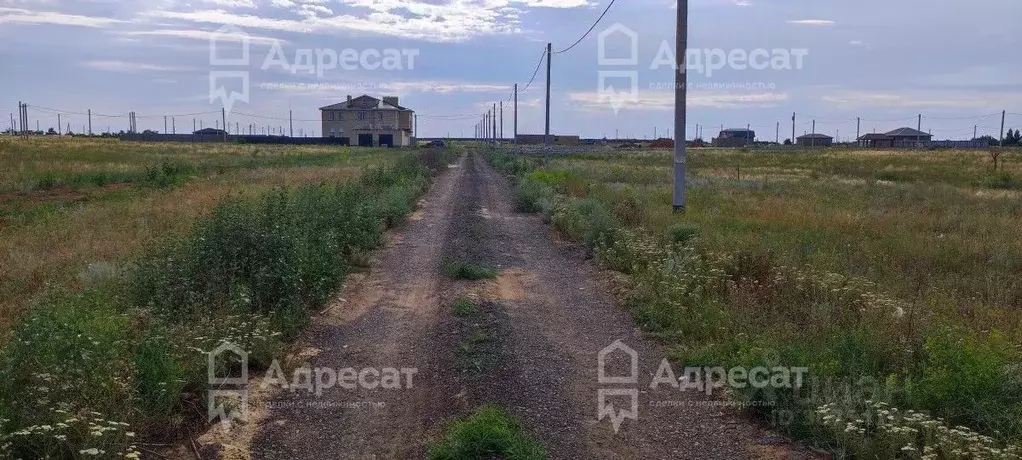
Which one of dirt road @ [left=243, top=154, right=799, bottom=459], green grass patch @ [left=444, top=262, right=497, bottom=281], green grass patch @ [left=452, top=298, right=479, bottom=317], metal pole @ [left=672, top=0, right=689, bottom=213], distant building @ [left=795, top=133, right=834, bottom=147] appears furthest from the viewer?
distant building @ [left=795, top=133, right=834, bottom=147]

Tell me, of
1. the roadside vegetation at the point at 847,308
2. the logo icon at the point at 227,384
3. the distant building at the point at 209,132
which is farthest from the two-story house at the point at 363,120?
the logo icon at the point at 227,384

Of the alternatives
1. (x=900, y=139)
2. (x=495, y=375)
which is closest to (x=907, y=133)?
(x=900, y=139)

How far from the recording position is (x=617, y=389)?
651 centimetres

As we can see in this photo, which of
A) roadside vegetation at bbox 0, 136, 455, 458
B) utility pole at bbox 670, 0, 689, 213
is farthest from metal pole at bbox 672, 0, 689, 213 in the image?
roadside vegetation at bbox 0, 136, 455, 458

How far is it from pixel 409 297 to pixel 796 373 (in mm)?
5424

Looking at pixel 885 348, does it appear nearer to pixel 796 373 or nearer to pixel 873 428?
pixel 796 373

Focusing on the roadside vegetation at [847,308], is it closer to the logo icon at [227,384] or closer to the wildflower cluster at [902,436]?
the wildflower cluster at [902,436]

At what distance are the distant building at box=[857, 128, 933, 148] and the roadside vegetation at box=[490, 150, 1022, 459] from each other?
114650 mm

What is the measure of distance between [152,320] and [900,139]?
134 metres

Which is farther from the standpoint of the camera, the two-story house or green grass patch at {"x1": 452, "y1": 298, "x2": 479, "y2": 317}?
the two-story house

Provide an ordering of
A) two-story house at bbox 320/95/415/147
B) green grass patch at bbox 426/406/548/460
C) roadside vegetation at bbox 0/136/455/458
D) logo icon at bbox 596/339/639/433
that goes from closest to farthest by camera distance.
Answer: roadside vegetation at bbox 0/136/455/458 < green grass patch at bbox 426/406/548/460 < logo icon at bbox 596/339/639/433 < two-story house at bbox 320/95/415/147

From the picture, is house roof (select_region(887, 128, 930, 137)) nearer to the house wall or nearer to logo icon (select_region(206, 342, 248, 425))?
the house wall

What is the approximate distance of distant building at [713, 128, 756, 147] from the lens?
132650 mm

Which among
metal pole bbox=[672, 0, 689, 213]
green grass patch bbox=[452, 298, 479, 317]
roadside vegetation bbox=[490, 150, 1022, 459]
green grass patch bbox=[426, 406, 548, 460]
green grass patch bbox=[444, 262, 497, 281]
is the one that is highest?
metal pole bbox=[672, 0, 689, 213]
